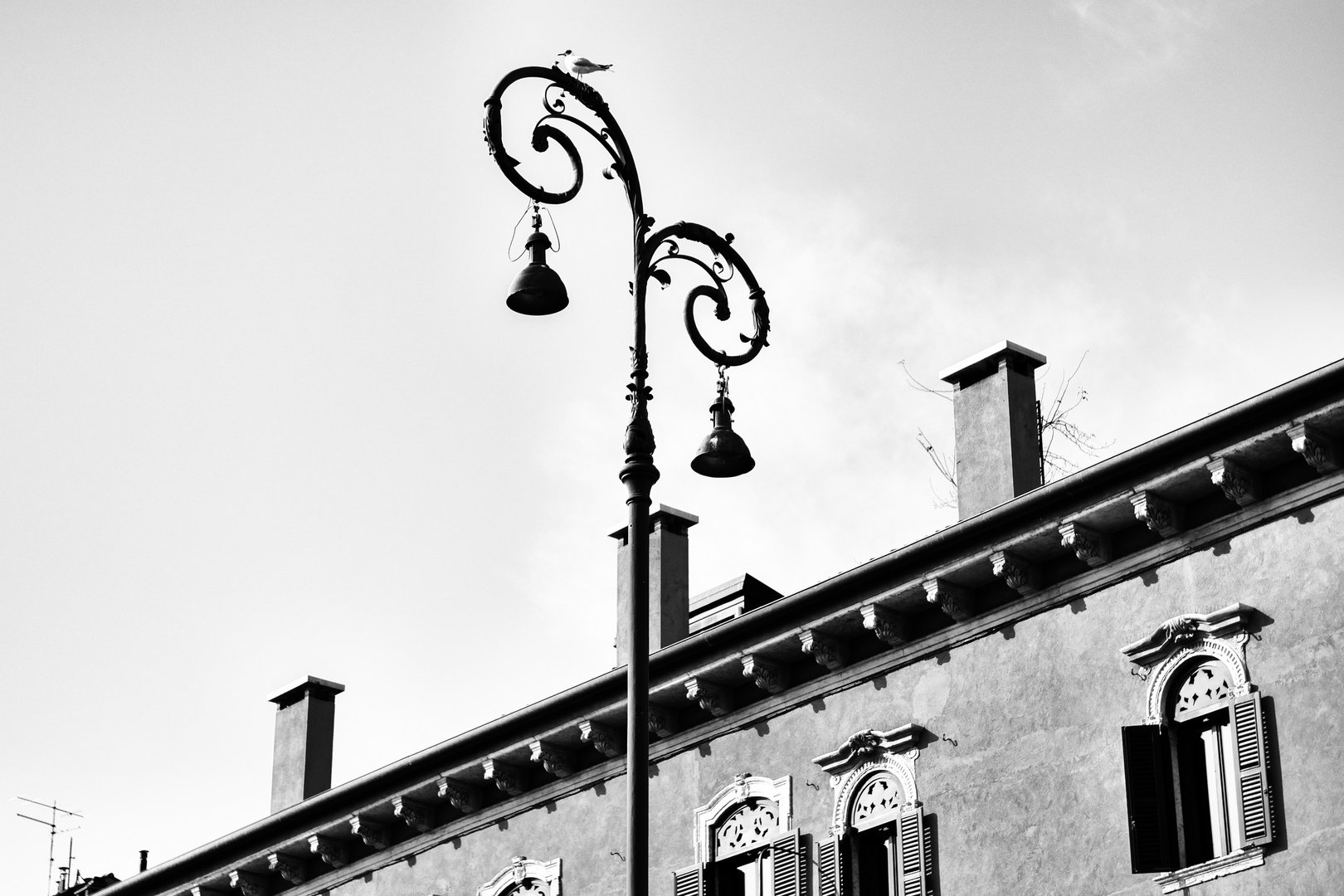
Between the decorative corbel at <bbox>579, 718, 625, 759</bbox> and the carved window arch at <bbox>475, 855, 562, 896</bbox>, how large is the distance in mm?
1289

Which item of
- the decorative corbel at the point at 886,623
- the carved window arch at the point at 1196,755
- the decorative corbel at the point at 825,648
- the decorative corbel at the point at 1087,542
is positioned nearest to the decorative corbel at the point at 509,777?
the decorative corbel at the point at 825,648

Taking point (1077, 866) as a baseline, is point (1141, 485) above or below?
above

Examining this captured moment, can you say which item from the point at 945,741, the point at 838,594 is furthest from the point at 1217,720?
the point at 838,594

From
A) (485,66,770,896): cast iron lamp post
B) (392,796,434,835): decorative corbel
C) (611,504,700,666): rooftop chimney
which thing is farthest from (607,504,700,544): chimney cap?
(485,66,770,896): cast iron lamp post

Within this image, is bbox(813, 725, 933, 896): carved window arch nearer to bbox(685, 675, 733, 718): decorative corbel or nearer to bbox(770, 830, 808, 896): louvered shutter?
bbox(770, 830, 808, 896): louvered shutter

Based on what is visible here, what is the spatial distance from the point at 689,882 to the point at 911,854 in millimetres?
2822

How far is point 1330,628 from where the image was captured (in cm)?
1814

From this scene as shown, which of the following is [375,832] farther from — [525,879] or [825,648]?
[825,648]

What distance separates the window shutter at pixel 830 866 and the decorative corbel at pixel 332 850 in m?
7.55

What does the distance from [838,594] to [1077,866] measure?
3679 millimetres

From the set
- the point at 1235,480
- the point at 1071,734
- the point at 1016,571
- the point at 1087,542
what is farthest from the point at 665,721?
the point at 1235,480

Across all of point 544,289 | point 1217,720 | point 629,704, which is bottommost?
point 629,704

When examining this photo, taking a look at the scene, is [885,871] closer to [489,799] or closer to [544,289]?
[489,799]

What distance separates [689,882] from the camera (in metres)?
22.6
